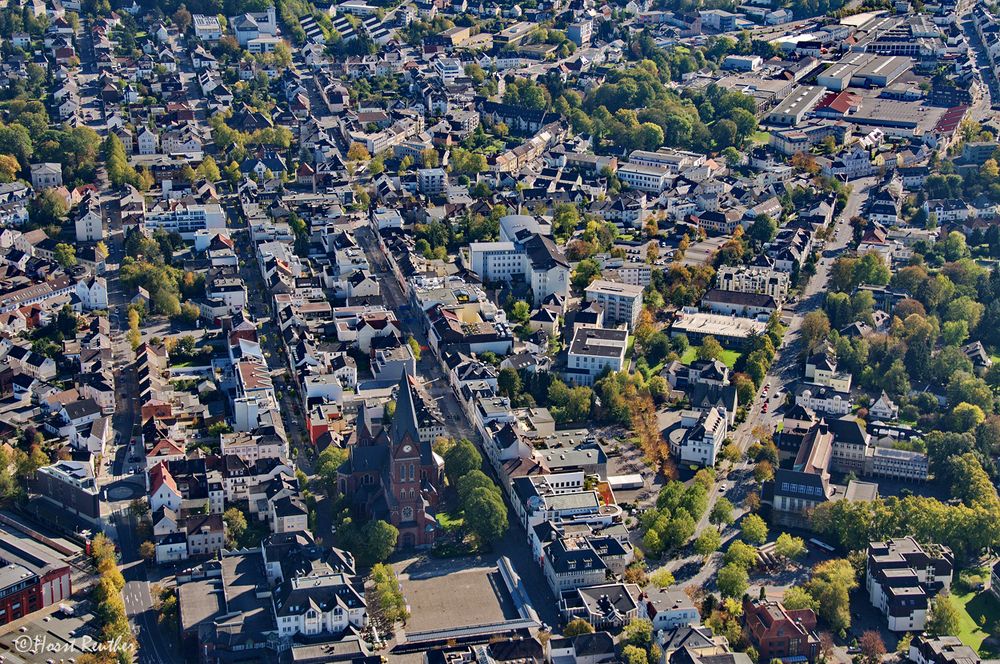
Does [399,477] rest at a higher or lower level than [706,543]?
higher

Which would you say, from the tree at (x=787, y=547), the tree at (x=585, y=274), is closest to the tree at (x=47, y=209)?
the tree at (x=585, y=274)

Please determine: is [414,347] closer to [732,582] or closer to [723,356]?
[723,356]

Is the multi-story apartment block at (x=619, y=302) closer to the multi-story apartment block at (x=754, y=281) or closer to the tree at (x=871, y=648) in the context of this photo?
the multi-story apartment block at (x=754, y=281)

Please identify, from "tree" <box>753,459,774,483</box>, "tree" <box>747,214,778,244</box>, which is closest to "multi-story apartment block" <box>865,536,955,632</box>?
"tree" <box>753,459,774,483</box>

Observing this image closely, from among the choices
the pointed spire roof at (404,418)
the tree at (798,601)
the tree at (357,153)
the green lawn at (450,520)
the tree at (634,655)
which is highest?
the pointed spire roof at (404,418)

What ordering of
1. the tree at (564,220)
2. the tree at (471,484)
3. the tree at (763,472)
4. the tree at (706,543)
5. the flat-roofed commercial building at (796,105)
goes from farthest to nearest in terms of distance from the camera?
the flat-roofed commercial building at (796,105), the tree at (564,220), the tree at (763,472), the tree at (471,484), the tree at (706,543)

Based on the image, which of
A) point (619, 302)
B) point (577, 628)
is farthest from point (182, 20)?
point (577, 628)
